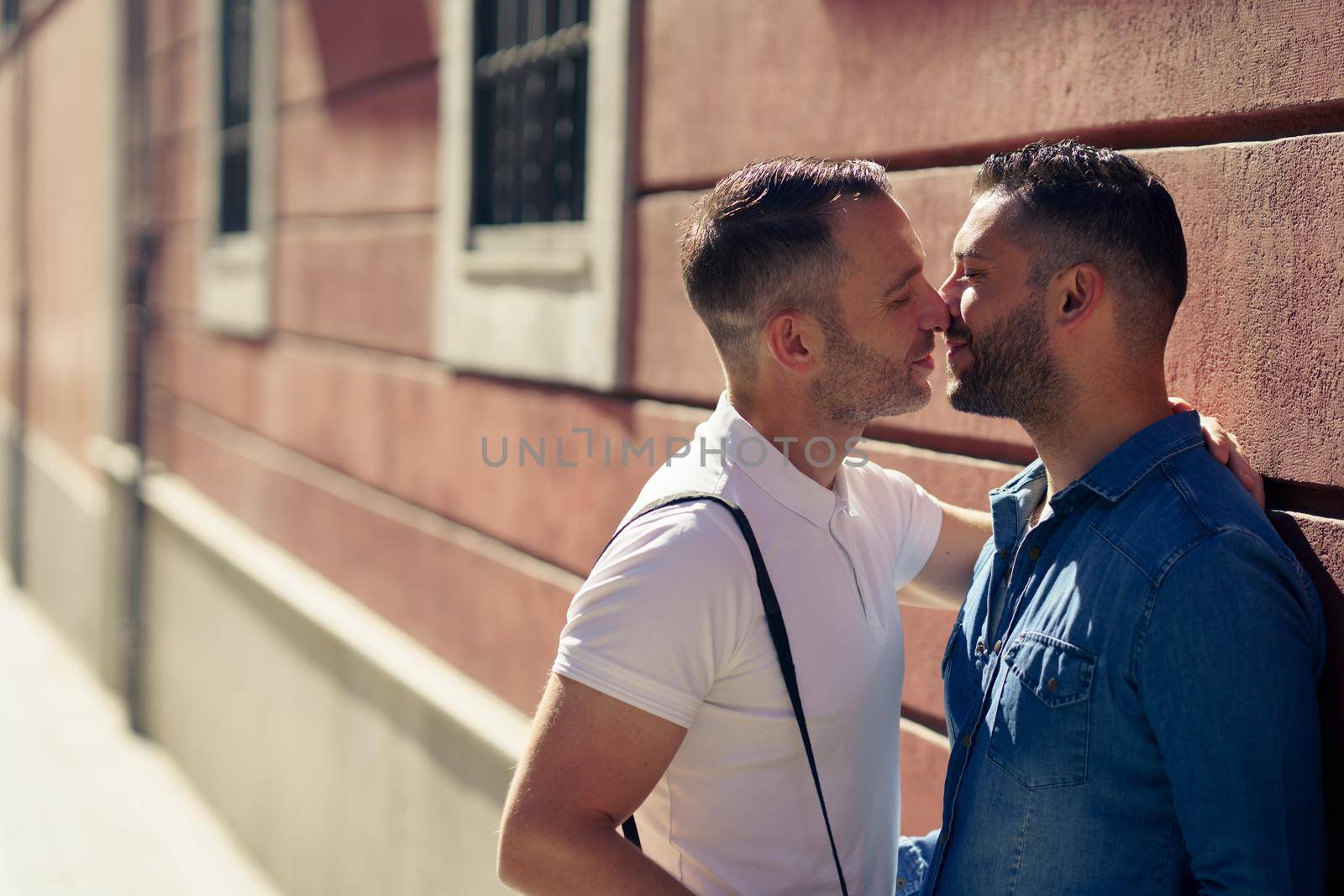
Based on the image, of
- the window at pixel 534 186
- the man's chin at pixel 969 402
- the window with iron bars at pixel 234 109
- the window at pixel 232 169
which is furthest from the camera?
the window with iron bars at pixel 234 109

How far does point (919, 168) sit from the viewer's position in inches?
103

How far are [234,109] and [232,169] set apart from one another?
345 mm

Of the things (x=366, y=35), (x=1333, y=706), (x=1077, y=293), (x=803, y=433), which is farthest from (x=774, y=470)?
(x=366, y=35)

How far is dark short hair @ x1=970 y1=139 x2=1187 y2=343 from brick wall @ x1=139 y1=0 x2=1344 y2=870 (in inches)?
7.2

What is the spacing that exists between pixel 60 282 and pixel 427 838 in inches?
347

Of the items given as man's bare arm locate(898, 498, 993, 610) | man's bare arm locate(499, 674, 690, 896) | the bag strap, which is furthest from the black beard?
man's bare arm locate(499, 674, 690, 896)

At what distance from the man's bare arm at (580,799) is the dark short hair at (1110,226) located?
0.89 m

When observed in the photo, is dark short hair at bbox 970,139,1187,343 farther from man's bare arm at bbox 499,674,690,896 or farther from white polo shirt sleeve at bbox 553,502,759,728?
man's bare arm at bbox 499,674,690,896

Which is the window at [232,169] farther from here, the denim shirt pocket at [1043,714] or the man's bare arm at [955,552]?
the denim shirt pocket at [1043,714]

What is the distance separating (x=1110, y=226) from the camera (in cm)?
182

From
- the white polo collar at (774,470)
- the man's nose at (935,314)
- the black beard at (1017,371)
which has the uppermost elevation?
the man's nose at (935,314)

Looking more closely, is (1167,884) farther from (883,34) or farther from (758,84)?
(758,84)

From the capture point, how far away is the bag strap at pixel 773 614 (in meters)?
1.97
